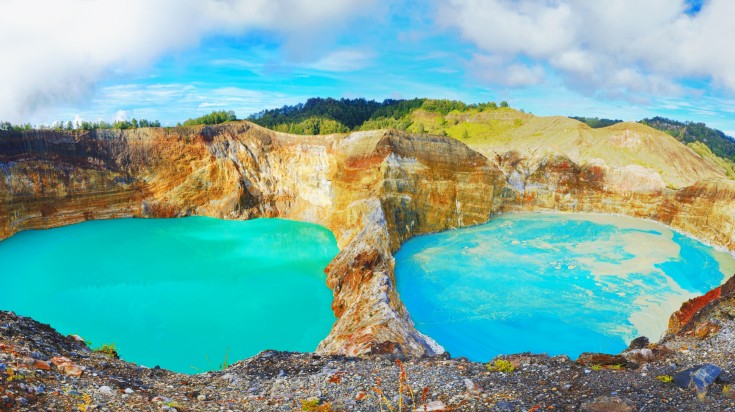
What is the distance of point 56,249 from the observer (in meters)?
30.4

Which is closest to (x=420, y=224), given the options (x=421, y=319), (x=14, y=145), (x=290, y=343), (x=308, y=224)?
(x=308, y=224)

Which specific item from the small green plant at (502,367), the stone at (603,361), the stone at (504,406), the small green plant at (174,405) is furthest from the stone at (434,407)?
the small green plant at (174,405)

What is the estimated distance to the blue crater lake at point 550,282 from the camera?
20.0 metres

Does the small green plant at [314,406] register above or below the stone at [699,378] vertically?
below

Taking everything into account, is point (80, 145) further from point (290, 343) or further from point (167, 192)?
point (290, 343)

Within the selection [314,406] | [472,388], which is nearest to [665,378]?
[472,388]

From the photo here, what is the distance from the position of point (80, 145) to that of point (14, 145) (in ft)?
14.6

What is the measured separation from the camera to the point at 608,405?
20.3 ft

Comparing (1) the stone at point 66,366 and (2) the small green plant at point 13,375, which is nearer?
(2) the small green plant at point 13,375

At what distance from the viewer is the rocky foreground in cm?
627

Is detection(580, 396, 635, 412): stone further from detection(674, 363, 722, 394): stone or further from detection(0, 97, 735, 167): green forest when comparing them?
detection(0, 97, 735, 167): green forest

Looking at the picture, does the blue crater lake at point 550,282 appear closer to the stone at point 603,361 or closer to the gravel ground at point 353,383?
the stone at point 603,361

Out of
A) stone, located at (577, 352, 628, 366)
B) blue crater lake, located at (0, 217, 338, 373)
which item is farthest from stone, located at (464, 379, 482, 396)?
blue crater lake, located at (0, 217, 338, 373)

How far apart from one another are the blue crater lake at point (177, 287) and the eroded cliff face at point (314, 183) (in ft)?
8.34
